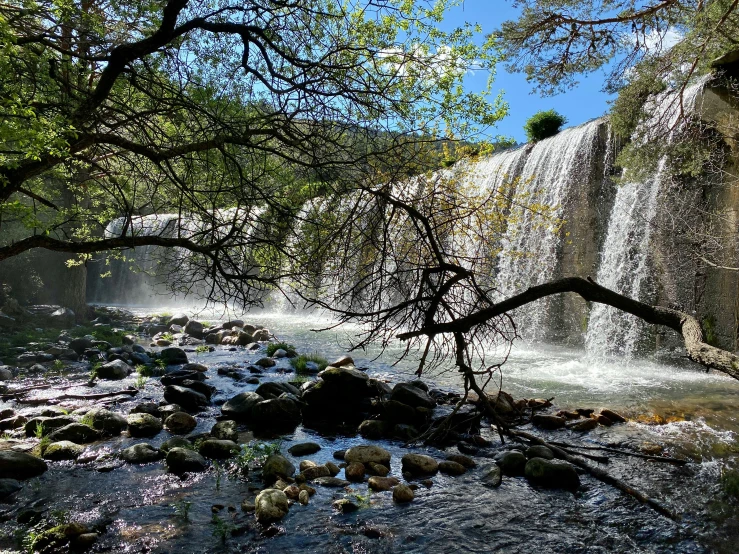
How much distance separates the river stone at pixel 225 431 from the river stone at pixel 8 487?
2.11m

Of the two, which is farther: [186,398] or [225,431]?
[186,398]

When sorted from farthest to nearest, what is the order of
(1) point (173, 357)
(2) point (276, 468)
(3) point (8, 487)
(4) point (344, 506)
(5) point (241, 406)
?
(1) point (173, 357) < (5) point (241, 406) < (2) point (276, 468) < (3) point (8, 487) < (4) point (344, 506)

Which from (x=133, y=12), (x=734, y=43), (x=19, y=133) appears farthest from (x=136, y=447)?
(x=734, y=43)

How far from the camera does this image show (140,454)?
591 cm

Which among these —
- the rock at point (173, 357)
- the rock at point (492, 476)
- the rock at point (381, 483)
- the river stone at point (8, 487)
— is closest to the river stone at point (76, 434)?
the river stone at point (8, 487)

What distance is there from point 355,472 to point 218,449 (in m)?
1.68

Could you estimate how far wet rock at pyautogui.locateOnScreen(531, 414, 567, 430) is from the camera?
709 cm

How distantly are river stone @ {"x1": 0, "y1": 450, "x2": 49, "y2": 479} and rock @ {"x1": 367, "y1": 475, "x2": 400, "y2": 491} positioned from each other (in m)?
3.43

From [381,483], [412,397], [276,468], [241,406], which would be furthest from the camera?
[412,397]

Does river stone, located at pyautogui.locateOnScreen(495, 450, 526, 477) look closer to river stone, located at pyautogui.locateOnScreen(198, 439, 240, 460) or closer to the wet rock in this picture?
the wet rock

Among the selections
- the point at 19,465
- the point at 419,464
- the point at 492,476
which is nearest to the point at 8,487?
the point at 19,465

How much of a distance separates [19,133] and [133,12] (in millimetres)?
3484

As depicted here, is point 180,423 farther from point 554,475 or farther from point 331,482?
point 554,475

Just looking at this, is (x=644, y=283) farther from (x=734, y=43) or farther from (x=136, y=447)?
(x=136, y=447)
